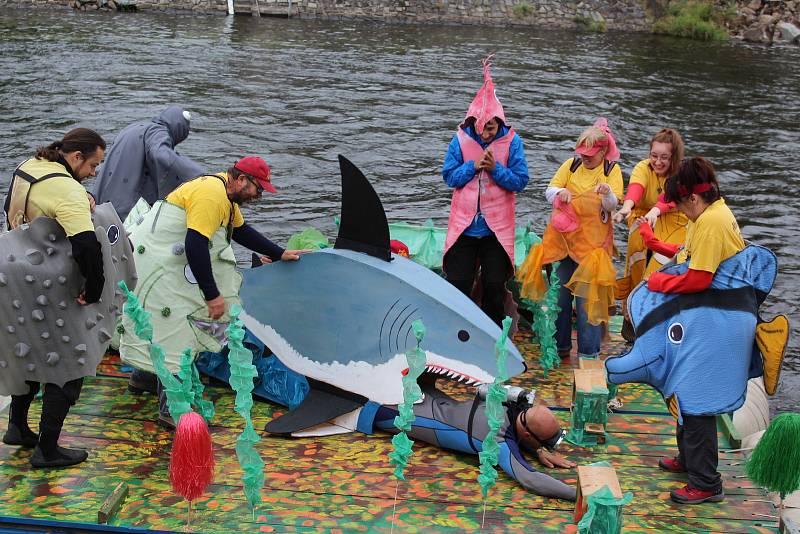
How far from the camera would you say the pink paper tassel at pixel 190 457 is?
175 inches

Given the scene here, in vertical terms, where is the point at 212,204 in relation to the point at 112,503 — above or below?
above

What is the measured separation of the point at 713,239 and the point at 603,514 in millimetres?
1626

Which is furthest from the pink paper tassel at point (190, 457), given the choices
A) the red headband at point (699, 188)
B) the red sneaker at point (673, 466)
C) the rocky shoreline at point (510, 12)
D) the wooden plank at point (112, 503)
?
the rocky shoreline at point (510, 12)

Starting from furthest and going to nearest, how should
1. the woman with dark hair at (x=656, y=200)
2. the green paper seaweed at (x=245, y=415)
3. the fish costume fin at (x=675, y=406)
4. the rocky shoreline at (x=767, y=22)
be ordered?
the rocky shoreline at (x=767, y=22)
the woman with dark hair at (x=656, y=200)
the fish costume fin at (x=675, y=406)
the green paper seaweed at (x=245, y=415)

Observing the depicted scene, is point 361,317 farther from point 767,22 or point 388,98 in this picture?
point 767,22

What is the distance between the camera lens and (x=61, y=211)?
16.8 ft

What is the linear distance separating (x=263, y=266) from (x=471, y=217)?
144cm

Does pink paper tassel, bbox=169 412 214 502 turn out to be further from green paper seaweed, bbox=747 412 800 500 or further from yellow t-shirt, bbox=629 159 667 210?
yellow t-shirt, bbox=629 159 667 210

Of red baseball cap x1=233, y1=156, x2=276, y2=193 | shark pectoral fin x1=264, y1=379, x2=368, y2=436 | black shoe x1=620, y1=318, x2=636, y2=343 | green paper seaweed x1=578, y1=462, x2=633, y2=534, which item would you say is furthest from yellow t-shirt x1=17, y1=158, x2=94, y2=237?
black shoe x1=620, y1=318, x2=636, y2=343

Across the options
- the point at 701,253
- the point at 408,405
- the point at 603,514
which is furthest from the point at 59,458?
the point at 701,253

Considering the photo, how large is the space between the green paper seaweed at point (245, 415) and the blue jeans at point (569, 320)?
111 inches

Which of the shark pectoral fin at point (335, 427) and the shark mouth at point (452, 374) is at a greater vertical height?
the shark mouth at point (452, 374)

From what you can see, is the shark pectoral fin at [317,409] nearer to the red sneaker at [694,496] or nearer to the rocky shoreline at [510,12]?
the red sneaker at [694,496]

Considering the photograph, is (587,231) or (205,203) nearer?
(205,203)
